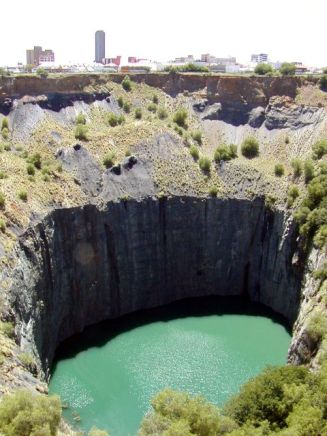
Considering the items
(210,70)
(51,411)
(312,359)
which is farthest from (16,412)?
(210,70)

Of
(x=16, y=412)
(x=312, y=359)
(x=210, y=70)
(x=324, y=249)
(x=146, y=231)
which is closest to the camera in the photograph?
(x=16, y=412)

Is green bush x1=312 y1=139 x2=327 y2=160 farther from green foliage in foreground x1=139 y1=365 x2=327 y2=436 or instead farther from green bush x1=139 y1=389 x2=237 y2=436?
green bush x1=139 y1=389 x2=237 y2=436

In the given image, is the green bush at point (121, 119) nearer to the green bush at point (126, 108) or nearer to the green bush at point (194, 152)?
the green bush at point (126, 108)

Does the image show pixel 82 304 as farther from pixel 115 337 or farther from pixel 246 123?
pixel 246 123

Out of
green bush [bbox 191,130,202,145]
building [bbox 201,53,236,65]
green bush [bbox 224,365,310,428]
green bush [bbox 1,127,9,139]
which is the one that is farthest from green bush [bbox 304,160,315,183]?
building [bbox 201,53,236,65]

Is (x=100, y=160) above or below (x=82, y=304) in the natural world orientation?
above

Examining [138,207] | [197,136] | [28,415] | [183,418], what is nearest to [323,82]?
[197,136]

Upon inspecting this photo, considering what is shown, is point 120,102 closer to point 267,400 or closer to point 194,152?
point 194,152
